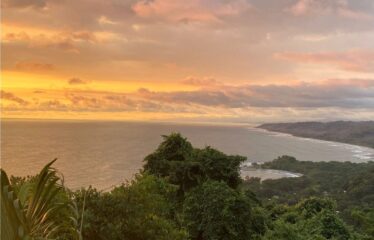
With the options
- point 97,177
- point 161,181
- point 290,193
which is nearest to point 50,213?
point 161,181

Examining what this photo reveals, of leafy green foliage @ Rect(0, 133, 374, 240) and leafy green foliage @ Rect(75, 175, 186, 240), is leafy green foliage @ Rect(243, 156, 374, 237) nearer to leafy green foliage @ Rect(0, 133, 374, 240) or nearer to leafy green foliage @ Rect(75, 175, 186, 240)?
leafy green foliage @ Rect(0, 133, 374, 240)

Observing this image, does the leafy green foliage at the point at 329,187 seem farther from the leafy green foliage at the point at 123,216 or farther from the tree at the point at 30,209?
the tree at the point at 30,209

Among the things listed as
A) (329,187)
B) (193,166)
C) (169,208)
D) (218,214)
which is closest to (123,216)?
(169,208)

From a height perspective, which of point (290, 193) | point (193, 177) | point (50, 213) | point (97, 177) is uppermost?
point (50, 213)

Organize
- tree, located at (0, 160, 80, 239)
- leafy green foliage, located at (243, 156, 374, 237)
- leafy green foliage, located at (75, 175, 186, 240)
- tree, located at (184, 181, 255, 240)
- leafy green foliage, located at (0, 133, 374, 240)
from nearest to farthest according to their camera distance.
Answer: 1. tree, located at (0, 160, 80, 239)
2. leafy green foliage, located at (0, 133, 374, 240)
3. leafy green foliage, located at (75, 175, 186, 240)
4. tree, located at (184, 181, 255, 240)
5. leafy green foliage, located at (243, 156, 374, 237)

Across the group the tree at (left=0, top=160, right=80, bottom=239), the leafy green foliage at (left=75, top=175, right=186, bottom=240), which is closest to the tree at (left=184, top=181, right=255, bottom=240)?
the leafy green foliage at (left=75, top=175, right=186, bottom=240)

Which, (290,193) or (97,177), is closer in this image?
(97,177)

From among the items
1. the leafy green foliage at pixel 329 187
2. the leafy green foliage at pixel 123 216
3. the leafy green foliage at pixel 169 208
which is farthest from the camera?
the leafy green foliage at pixel 329 187

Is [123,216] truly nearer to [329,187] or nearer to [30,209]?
[30,209]

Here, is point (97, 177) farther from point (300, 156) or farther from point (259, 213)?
point (300, 156)

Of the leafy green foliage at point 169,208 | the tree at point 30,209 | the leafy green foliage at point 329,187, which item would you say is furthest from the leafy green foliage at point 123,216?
the leafy green foliage at point 329,187

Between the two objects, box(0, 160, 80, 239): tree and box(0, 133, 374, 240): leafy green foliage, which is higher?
box(0, 160, 80, 239): tree
